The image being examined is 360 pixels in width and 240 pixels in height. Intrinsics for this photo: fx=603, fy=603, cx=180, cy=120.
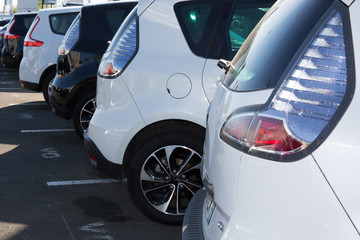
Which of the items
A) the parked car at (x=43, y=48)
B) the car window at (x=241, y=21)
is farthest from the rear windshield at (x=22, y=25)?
the car window at (x=241, y=21)

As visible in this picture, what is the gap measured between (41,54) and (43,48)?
11 centimetres

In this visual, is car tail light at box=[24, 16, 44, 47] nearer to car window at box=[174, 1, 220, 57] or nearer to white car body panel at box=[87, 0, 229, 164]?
white car body panel at box=[87, 0, 229, 164]

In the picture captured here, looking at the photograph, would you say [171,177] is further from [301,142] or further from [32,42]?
[32,42]

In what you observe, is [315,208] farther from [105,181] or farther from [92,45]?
[92,45]

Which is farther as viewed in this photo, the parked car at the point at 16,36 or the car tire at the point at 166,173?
the parked car at the point at 16,36

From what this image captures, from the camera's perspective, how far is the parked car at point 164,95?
4.48 metres

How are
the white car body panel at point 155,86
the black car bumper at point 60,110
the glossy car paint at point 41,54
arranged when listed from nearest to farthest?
the white car body panel at point 155,86 → the black car bumper at point 60,110 → the glossy car paint at point 41,54

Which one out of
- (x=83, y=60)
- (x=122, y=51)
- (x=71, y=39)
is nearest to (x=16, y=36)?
(x=71, y=39)

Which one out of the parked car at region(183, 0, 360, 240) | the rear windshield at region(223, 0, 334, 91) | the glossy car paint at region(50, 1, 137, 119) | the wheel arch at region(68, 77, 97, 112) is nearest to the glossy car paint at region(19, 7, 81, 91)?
the glossy car paint at region(50, 1, 137, 119)

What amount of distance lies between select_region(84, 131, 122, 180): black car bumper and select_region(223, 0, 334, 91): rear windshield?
1.97m

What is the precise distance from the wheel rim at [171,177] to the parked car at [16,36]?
1265 cm

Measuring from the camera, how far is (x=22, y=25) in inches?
647

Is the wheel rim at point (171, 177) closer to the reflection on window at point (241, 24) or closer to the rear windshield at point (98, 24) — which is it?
the reflection on window at point (241, 24)

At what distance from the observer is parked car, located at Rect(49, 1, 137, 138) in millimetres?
7508
